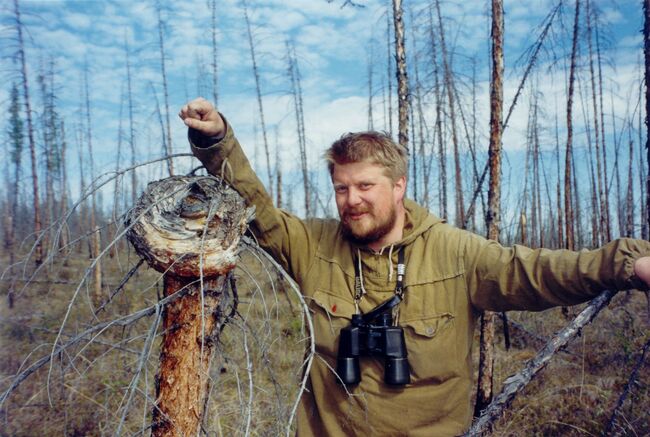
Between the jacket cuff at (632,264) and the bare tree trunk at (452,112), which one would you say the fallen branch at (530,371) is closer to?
the jacket cuff at (632,264)

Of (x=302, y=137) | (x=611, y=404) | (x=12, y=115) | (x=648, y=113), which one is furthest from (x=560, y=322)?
(x=12, y=115)

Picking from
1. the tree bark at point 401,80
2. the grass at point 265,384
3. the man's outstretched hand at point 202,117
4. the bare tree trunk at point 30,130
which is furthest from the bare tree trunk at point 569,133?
the bare tree trunk at point 30,130

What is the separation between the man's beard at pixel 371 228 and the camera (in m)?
2.65

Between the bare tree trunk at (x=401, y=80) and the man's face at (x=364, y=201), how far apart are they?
197 cm

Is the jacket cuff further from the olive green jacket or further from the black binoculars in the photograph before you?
the black binoculars

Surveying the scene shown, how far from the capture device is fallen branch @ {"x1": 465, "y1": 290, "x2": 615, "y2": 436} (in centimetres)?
198

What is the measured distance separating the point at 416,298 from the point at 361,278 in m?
0.34

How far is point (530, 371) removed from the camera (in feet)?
6.79

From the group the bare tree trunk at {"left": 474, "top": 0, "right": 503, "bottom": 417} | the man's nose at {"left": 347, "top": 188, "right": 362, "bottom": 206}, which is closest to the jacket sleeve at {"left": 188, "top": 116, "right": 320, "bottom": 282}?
the man's nose at {"left": 347, "top": 188, "right": 362, "bottom": 206}

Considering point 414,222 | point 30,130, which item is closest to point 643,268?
point 414,222

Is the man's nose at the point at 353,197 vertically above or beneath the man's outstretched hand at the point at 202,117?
beneath

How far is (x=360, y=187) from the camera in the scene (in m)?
2.69

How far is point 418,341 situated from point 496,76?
2902mm

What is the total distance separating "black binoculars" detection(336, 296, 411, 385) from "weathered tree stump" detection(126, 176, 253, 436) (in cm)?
82
